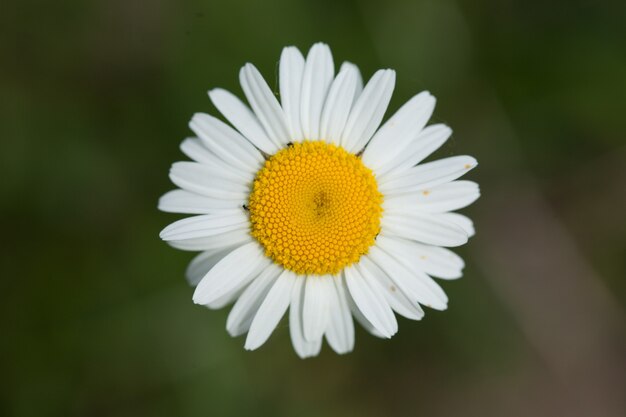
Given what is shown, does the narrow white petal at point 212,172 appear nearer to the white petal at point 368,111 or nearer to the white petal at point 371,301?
the white petal at point 368,111

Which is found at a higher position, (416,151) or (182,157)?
(182,157)

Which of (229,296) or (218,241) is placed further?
(229,296)

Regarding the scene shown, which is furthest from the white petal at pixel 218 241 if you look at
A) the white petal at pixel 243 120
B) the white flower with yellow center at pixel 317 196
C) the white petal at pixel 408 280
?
the white petal at pixel 408 280

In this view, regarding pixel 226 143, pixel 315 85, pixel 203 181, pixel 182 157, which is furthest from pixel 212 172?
pixel 182 157

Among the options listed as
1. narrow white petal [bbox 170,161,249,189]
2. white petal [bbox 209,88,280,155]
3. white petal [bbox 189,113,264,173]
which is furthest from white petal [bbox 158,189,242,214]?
white petal [bbox 209,88,280,155]

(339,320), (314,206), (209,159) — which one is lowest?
(339,320)

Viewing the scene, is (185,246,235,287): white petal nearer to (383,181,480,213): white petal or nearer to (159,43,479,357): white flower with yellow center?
(159,43,479,357): white flower with yellow center

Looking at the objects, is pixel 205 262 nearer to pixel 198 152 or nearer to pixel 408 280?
pixel 198 152

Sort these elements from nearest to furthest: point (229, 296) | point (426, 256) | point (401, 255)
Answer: point (401, 255), point (426, 256), point (229, 296)
